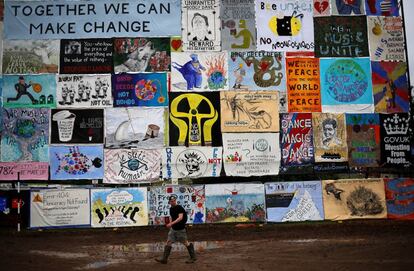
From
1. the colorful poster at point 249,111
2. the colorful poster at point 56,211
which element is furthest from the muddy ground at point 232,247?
the colorful poster at point 249,111

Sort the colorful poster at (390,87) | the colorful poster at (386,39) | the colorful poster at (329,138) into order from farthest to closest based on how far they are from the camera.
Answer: the colorful poster at (386,39) → the colorful poster at (390,87) → the colorful poster at (329,138)

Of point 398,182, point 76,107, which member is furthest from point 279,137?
point 76,107

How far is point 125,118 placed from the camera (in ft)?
63.9

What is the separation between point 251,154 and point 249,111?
1688 mm

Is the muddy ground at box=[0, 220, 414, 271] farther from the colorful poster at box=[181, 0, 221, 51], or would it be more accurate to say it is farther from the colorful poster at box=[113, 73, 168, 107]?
the colorful poster at box=[181, 0, 221, 51]

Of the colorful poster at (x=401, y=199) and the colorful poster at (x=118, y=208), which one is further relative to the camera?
the colorful poster at (x=401, y=199)

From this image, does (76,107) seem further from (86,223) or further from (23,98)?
(86,223)

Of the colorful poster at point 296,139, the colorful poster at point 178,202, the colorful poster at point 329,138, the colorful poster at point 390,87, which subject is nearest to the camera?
the colorful poster at point 178,202

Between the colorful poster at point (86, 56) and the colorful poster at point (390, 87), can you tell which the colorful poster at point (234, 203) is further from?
the colorful poster at point (86, 56)

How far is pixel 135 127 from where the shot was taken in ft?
63.8

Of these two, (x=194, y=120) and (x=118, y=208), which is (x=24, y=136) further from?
(x=194, y=120)

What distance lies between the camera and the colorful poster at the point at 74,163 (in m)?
19.2

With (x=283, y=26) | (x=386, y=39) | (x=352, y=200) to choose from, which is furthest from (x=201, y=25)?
(x=352, y=200)

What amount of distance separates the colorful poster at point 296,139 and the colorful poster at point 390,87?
9.74 feet
